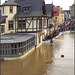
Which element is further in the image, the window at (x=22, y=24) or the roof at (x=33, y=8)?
the window at (x=22, y=24)

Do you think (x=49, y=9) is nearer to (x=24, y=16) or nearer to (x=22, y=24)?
(x=22, y=24)

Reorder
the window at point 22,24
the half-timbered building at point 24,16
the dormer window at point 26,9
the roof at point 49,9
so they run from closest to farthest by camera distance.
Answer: the half-timbered building at point 24,16
the window at point 22,24
the dormer window at point 26,9
the roof at point 49,9

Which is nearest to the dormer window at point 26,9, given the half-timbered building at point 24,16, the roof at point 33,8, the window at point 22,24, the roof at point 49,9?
the half-timbered building at point 24,16

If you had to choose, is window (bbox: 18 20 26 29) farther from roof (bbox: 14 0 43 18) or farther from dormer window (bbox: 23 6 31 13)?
dormer window (bbox: 23 6 31 13)

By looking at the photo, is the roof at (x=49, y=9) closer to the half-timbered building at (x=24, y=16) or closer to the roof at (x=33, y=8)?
the roof at (x=33, y=8)

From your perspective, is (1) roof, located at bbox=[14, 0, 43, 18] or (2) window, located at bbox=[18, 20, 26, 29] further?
(2) window, located at bbox=[18, 20, 26, 29]

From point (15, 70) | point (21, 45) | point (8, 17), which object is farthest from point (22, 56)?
point (8, 17)

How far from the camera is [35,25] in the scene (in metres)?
29.9

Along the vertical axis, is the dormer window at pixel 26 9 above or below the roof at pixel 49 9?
below

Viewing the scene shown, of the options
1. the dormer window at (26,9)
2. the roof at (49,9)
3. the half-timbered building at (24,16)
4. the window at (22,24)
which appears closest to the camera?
the half-timbered building at (24,16)

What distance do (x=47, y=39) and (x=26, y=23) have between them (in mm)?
10454

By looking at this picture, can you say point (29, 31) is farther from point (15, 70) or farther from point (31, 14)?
point (15, 70)

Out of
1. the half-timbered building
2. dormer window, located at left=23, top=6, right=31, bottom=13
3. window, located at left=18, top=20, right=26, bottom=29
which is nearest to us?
the half-timbered building

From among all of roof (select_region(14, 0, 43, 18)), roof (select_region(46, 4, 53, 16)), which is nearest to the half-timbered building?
roof (select_region(14, 0, 43, 18))
